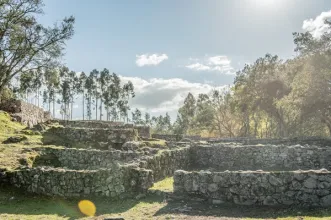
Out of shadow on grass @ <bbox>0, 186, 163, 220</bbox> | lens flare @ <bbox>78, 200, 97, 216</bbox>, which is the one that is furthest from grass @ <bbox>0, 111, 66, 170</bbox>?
lens flare @ <bbox>78, 200, 97, 216</bbox>

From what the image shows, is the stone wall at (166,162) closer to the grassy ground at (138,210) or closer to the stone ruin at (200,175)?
the stone ruin at (200,175)

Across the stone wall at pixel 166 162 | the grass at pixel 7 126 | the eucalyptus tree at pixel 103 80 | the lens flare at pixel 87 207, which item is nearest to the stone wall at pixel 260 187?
the lens flare at pixel 87 207

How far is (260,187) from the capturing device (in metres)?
13.1

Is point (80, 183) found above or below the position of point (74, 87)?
below

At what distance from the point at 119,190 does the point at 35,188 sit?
13.7 ft

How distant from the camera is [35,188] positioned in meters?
16.2

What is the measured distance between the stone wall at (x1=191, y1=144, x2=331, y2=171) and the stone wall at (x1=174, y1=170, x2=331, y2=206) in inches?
354

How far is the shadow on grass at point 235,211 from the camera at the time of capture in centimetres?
1171

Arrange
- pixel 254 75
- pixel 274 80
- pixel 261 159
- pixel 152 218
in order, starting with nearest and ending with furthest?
1. pixel 152 218
2. pixel 261 159
3. pixel 274 80
4. pixel 254 75

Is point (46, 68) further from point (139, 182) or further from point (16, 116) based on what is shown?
point (139, 182)

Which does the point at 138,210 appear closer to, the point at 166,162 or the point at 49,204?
the point at 49,204

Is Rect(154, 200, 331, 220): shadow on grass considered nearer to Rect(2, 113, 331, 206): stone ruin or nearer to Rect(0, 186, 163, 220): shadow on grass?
Rect(2, 113, 331, 206): stone ruin

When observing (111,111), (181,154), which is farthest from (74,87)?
(181,154)

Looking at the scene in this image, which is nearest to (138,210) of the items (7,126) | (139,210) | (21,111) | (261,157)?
(139,210)
